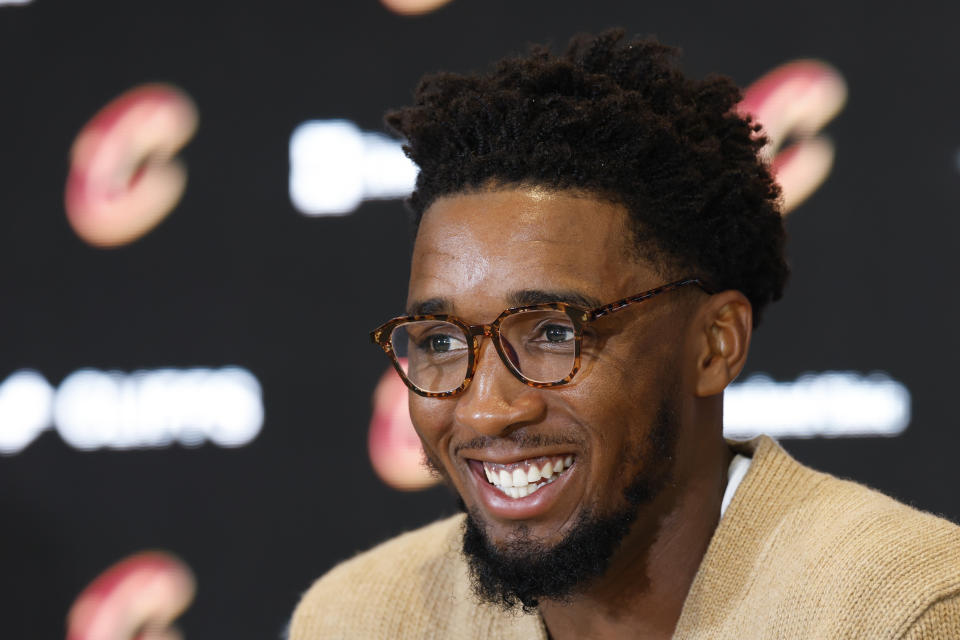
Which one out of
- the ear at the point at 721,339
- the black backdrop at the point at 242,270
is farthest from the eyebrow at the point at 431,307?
the black backdrop at the point at 242,270

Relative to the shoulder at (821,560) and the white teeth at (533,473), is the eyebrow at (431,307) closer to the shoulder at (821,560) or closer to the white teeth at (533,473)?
the white teeth at (533,473)

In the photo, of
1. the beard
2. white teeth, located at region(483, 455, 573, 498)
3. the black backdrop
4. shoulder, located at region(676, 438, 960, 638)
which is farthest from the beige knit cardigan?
the black backdrop

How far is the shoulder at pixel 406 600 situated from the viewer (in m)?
1.51

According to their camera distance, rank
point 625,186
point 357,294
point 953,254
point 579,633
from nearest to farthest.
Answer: point 625,186 < point 579,633 < point 953,254 < point 357,294

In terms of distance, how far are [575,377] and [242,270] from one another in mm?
1273

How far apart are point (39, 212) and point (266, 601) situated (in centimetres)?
100

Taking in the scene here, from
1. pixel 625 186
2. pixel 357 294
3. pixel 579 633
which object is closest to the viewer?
pixel 625 186

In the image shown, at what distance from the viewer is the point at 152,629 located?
2.38m

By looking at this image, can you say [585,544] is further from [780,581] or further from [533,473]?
[780,581]

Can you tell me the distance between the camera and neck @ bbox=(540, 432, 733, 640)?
→ 134 centimetres

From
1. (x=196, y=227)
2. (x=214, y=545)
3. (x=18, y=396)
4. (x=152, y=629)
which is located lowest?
(x=152, y=629)

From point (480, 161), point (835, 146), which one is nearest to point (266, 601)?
point (480, 161)

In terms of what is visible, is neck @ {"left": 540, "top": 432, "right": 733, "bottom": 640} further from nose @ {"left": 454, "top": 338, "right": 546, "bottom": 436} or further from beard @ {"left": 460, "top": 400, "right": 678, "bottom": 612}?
nose @ {"left": 454, "top": 338, "right": 546, "bottom": 436}

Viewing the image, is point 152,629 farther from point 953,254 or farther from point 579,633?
point 953,254
